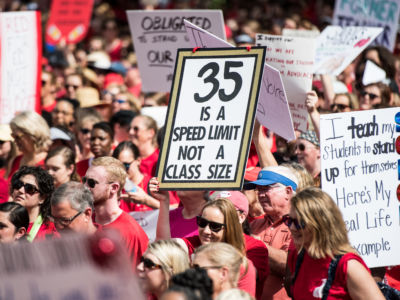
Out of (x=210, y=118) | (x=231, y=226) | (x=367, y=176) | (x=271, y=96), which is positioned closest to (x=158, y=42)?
(x=271, y=96)

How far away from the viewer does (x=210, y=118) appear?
214 inches

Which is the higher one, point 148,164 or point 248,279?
point 148,164

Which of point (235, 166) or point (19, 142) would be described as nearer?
point (235, 166)

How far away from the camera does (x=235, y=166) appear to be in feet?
17.2

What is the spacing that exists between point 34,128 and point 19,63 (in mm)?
1628

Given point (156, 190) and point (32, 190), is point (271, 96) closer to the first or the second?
point (156, 190)

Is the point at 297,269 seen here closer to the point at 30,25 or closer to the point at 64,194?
the point at 64,194

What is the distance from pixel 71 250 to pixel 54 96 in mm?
10359

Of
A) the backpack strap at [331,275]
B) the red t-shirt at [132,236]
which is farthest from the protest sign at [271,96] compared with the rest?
the backpack strap at [331,275]

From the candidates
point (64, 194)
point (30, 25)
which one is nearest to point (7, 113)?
point (30, 25)

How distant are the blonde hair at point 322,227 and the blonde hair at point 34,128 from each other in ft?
14.3

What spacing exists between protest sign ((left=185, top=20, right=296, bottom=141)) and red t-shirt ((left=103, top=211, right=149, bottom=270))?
1326 mm

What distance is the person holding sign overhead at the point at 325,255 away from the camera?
440 centimetres

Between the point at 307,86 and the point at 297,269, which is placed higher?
the point at 307,86
